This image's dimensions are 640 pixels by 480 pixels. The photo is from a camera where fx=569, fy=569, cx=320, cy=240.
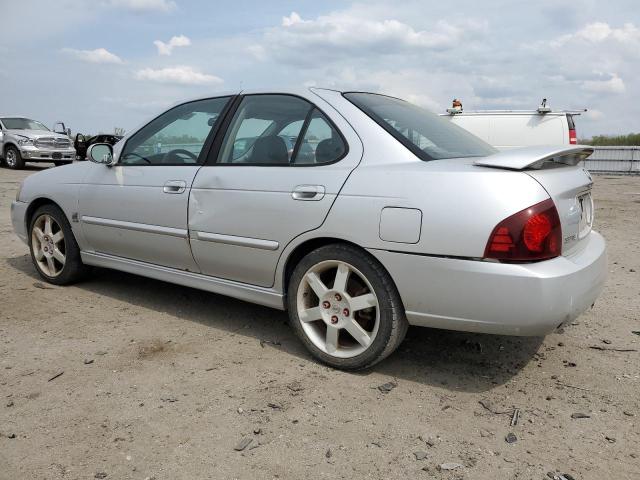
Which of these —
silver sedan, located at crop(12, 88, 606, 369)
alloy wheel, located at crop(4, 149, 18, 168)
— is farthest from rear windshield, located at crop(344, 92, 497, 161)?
alloy wheel, located at crop(4, 149, 18, 168)

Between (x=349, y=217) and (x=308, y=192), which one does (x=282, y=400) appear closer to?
(x=349, y=217)

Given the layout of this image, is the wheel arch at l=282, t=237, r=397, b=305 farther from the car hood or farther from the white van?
the car hood

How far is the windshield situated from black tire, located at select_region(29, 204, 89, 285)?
53.6ft

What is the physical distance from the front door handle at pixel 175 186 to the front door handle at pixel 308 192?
A: 911mm

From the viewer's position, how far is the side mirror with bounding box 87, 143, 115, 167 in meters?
4.25

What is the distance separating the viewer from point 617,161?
19.2 meters

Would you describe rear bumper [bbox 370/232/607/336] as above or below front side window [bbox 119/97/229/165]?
below

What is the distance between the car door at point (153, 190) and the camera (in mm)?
3771

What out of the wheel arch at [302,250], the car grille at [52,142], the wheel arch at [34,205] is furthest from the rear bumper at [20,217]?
the car grille at [52,142]

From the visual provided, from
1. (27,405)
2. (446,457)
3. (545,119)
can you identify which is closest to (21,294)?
(27,405)

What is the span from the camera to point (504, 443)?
97.2 inches

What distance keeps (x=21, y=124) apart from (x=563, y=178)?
788 inches

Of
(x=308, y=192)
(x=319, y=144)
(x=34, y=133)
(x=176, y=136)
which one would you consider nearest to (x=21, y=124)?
(x=34, y=133)

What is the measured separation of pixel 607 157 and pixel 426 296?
19312 millimetres
